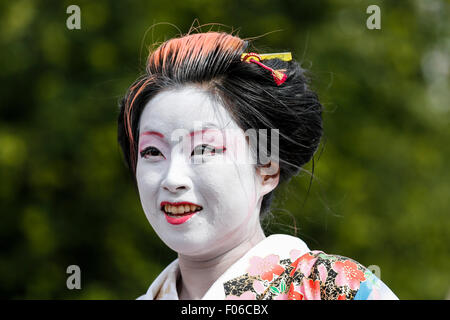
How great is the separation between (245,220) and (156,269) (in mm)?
3001

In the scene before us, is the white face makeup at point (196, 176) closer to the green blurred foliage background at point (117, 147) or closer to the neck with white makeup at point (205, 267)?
the neck with white makeup at point (205, 267)

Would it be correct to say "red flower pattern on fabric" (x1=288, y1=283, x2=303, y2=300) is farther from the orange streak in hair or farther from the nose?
the orange streak in hair

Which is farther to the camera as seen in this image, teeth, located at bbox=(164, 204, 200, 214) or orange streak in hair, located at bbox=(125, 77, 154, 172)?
orange streak in hair, located at bbox=(125, 77, 154, 172)

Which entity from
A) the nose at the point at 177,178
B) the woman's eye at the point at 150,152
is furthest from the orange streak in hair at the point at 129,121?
the nose at the point at 177,178

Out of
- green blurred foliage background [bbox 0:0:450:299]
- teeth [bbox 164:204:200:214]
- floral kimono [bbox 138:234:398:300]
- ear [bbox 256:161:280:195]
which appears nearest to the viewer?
floral kimono [bbox 138:234:398:300]

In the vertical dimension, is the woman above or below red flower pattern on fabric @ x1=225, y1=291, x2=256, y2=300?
above

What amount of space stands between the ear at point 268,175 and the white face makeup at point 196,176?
0.05 m

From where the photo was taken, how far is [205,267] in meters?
1.94

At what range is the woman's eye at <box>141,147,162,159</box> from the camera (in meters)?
1.88

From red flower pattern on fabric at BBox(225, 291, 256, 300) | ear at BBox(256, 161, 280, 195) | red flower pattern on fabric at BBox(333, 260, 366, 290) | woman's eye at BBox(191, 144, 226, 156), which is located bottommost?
red flower pattern on fabric at BBox(225, 291, 256, 300)

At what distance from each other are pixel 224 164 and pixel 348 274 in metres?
0.43

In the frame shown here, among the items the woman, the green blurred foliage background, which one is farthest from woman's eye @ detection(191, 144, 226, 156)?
the green blurred foliage background

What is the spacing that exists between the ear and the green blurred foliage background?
8.82 feet

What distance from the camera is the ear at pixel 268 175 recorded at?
1.94 meters
